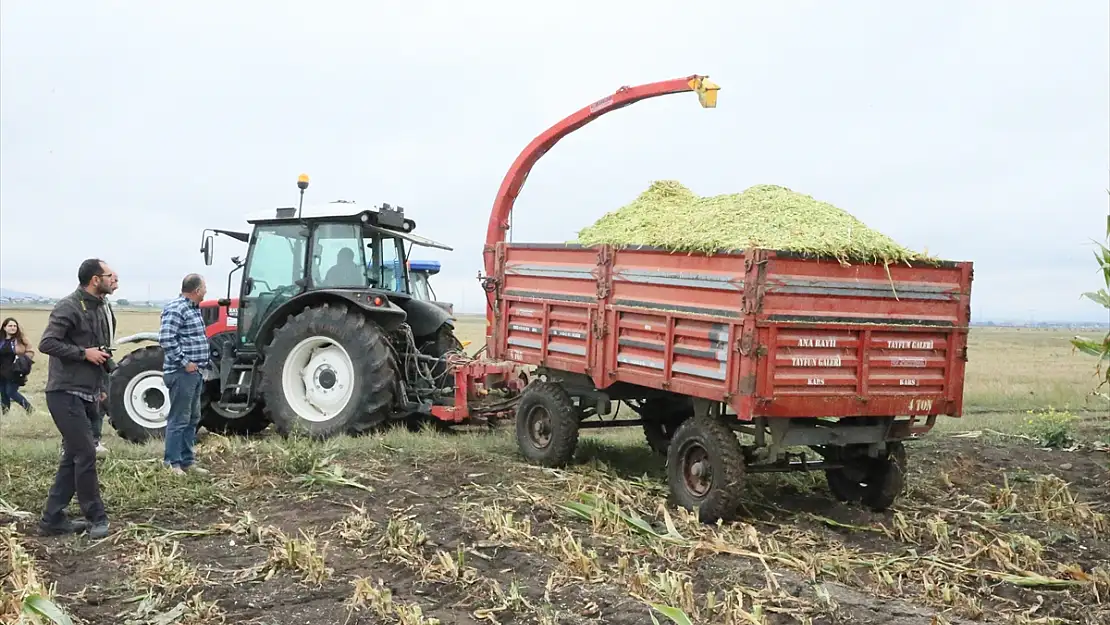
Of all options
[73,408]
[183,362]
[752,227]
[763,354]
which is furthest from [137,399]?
[763,354]

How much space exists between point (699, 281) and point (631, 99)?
11.3ft

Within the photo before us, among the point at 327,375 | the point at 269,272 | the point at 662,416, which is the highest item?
the point at 269,272

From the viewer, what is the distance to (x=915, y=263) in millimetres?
7312

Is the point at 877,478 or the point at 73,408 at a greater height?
the point at 73,408

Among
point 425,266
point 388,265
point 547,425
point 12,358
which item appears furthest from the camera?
point 12,358

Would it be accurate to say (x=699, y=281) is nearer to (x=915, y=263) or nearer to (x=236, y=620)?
(x=915, y=263)

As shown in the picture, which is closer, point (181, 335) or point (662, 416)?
point (181, 335)

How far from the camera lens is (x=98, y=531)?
633 centimetres

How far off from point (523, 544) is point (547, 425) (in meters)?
2.91

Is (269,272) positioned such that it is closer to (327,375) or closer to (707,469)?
(327,375)

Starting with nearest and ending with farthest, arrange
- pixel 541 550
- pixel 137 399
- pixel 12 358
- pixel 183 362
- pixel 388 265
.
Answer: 1. pixel 541 550
2. pixel 183 362
3. pixel 388 265
4. pixel 137 399
5. pixel 12 358

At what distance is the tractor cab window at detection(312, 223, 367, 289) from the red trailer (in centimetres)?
256

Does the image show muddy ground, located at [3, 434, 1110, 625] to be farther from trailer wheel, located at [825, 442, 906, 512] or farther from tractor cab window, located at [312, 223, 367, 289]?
tractor cab window, located at [312, 223, 367, 289]

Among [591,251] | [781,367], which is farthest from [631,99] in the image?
[781,367]
